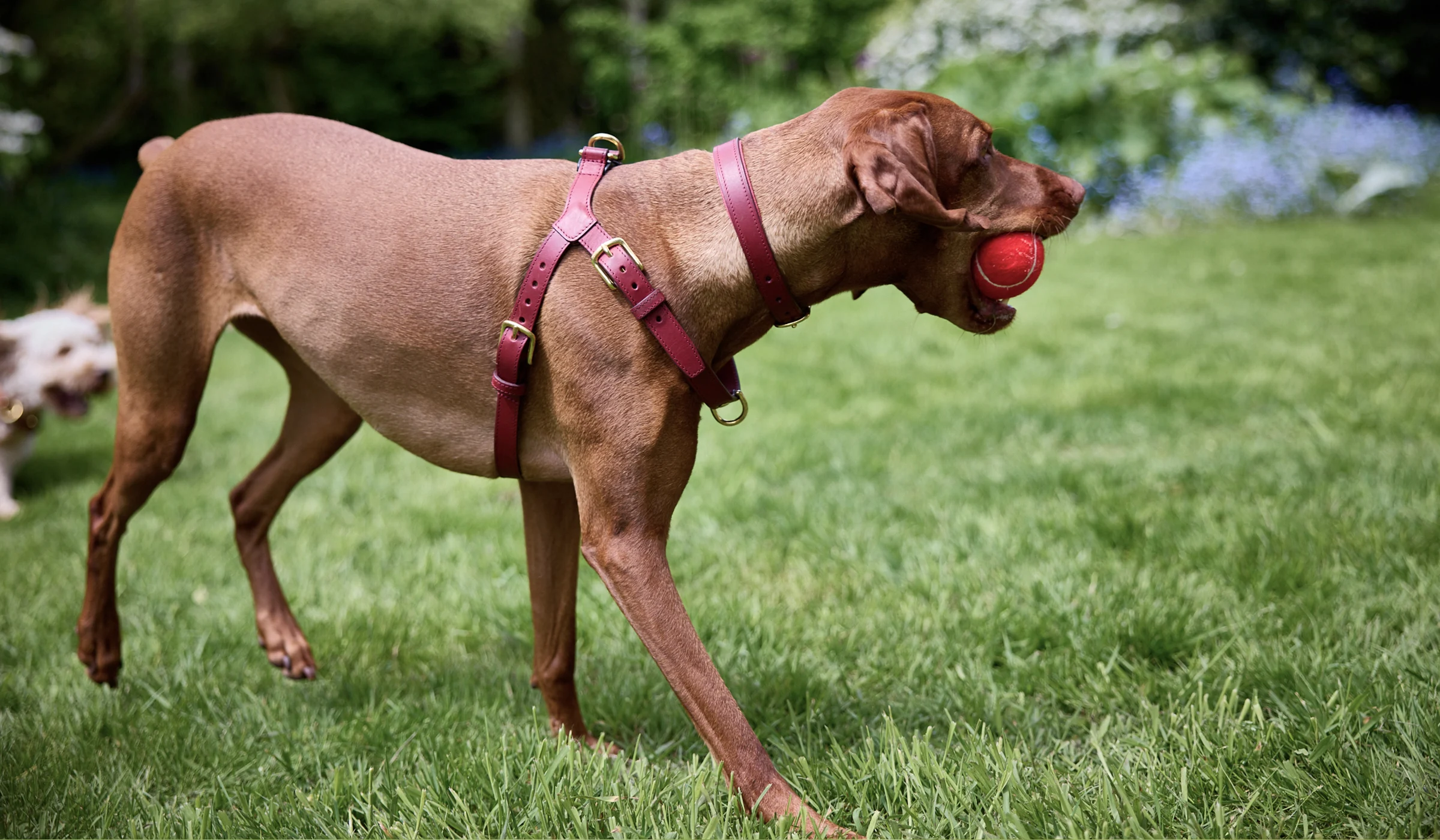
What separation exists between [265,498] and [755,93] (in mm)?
11810

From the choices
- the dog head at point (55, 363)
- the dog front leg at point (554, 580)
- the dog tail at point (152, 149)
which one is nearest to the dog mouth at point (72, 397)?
the dog head at point (55, 363)

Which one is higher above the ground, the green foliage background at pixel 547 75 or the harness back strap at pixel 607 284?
the harness back strap at pixel 607 284

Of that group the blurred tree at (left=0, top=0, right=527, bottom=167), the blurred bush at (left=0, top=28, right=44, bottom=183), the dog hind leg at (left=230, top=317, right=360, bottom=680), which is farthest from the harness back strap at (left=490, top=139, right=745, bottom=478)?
the blurred tree at (left=0, top=0, right=527, bottom=167)

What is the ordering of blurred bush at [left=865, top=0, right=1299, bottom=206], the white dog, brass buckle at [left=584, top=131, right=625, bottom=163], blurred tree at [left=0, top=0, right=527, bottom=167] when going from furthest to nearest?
blurred tree at [left=0, top=0, right=527, bottom=167] → blurred bush at [left=865, top=0, right=1299, bottom=206] → the white dog → brass buckle at [left=584, top=131, right=625, bottom=163]

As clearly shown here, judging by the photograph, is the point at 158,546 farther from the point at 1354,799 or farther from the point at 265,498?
the point at 1354,799

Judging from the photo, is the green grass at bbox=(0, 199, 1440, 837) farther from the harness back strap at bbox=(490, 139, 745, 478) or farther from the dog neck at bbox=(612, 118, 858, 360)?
the dog neck at bbox=(612, 118, 858, 360)

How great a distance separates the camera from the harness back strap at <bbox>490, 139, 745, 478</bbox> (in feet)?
7.04

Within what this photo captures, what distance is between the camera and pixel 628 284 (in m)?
2.14

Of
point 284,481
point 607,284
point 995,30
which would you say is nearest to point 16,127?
point 284,481

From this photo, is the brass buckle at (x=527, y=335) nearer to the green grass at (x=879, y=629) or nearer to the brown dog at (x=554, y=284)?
the brown dog at (x=554, y=284)

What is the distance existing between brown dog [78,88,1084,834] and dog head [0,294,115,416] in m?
2.70

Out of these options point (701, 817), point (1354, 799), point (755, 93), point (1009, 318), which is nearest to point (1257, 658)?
point (1354, 799)

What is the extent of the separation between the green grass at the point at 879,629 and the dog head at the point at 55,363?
0.47m

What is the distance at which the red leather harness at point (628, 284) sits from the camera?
2.15m
